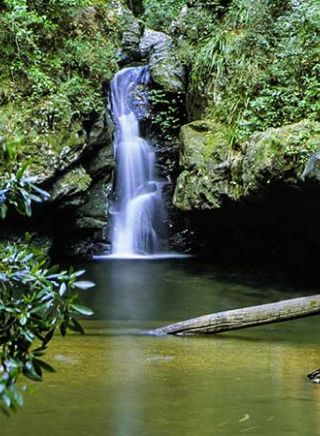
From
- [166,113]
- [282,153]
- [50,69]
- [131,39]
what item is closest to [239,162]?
[282,153]

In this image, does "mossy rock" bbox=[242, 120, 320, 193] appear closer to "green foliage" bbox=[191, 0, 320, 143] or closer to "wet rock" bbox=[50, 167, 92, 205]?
"green foliage" bbox=[191, 0, 320, 143]

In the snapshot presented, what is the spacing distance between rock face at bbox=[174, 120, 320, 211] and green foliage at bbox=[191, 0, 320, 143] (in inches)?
13.3

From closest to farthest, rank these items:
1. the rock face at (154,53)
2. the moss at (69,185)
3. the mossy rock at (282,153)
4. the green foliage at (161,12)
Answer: the mossy rock at (282,153)
the moss at (69,185)
the rock face at (154,53)
the green foliage at (161,12)

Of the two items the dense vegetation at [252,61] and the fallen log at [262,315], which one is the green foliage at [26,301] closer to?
the fallen log at [262,315]

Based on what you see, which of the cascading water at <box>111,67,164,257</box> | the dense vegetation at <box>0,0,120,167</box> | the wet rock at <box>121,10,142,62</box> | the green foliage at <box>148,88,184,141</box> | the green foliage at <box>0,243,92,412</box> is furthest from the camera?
the wet rock at <box>121,10,142,62</box>

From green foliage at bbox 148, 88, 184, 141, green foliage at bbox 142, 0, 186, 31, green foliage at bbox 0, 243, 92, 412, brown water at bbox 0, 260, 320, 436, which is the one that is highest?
green foliage at bbox 142, 0, 186, 31

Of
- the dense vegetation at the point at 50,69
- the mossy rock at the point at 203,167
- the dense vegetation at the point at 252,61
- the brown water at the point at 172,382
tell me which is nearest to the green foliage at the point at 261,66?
the dense vegetation at the point at 252,61

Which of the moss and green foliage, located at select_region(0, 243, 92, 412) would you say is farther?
the moss

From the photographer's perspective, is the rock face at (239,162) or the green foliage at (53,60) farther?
the green foliage at (53,60)

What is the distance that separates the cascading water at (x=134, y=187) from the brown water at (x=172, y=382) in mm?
4674

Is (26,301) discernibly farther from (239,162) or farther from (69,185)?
(69,185)

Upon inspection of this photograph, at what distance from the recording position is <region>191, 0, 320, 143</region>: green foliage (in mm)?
9062

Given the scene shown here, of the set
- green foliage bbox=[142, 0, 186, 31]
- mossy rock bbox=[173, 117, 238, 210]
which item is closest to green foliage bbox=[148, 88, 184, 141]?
mossy rock bbox=[173, 117, 238, 210]

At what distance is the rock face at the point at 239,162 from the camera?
815 cm
